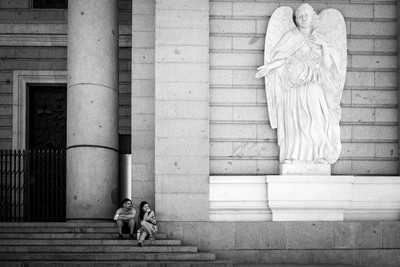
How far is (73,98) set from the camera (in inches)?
808

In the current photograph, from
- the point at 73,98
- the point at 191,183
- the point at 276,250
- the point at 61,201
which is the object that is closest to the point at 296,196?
the point at 276,250

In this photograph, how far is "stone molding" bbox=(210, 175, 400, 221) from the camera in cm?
1925

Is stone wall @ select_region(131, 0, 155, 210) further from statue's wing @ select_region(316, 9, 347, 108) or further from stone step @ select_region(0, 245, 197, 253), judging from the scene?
statue's wing @ select_region(316, 9, 347, 108)

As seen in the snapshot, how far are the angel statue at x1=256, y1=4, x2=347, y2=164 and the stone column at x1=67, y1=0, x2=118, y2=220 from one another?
4.20m

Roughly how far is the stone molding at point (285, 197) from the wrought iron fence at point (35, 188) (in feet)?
20.7

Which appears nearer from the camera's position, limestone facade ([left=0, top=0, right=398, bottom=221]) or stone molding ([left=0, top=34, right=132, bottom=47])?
limestone facade ([left=0, top=0, right=398, bottom=221])

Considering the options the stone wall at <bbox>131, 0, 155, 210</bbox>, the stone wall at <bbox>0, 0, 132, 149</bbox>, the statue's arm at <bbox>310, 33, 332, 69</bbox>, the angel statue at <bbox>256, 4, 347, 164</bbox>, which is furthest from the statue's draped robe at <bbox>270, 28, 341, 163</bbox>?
the stone wall at <bbox>0, 0, 132, 149</bbox>

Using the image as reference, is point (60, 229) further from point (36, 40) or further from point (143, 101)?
point (36, 40)

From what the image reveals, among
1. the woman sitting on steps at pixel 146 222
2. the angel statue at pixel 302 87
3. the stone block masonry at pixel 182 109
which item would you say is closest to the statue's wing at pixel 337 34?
the angel statue at pixel 302 87

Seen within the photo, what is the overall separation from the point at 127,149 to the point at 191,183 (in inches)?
312

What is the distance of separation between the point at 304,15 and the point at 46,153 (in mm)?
9456

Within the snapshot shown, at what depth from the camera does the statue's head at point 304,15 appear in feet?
64.0

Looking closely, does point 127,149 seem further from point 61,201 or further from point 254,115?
point 254,115

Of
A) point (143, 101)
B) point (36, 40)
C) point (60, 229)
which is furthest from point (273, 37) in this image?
point (36, 40)
